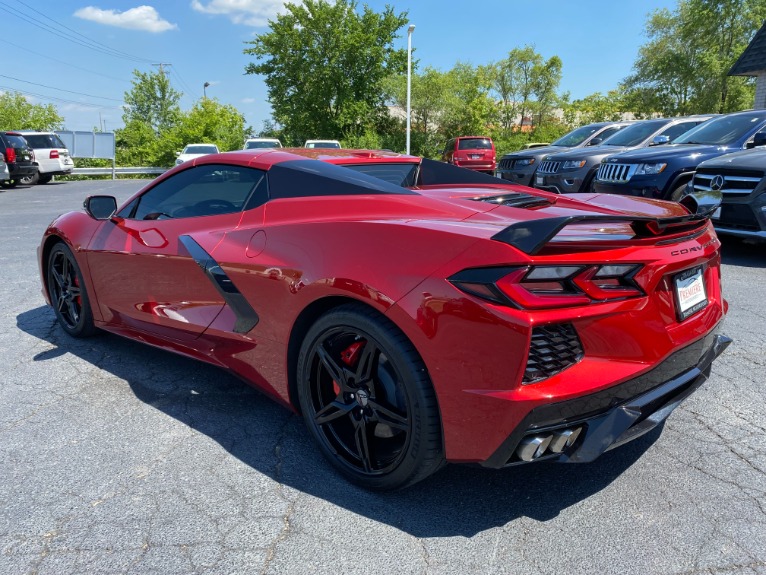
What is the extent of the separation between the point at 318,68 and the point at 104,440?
116ft

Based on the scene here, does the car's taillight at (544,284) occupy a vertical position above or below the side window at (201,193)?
below

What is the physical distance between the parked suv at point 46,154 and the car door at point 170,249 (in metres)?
20.5

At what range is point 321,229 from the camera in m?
2.50

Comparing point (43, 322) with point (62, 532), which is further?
point (43, 322)

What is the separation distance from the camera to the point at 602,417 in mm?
2035

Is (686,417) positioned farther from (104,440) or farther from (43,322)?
(43,322)

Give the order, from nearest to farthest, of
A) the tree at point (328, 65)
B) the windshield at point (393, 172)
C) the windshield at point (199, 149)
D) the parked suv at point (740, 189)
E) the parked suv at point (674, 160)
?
the windshield at point (393, 172), the parked suv at point (740, 189), the parked suv at point (674, 160), the windshield at point (199, 149), the tree at point (328, 65)

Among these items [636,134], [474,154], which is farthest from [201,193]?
[474,154]

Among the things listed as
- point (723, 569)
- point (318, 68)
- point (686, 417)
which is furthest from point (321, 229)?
point (318, 68)

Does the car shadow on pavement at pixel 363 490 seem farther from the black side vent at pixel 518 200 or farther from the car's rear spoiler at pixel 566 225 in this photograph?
the black side vent at pixel 518 200

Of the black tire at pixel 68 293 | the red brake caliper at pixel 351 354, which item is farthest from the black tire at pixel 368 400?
the black tire at pixel 68 293

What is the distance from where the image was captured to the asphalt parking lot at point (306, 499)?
204 centimetres

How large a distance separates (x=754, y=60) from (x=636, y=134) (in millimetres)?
13753

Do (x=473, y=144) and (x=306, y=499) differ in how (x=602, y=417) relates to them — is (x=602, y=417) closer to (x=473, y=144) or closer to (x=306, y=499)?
(x=306, y=499)
